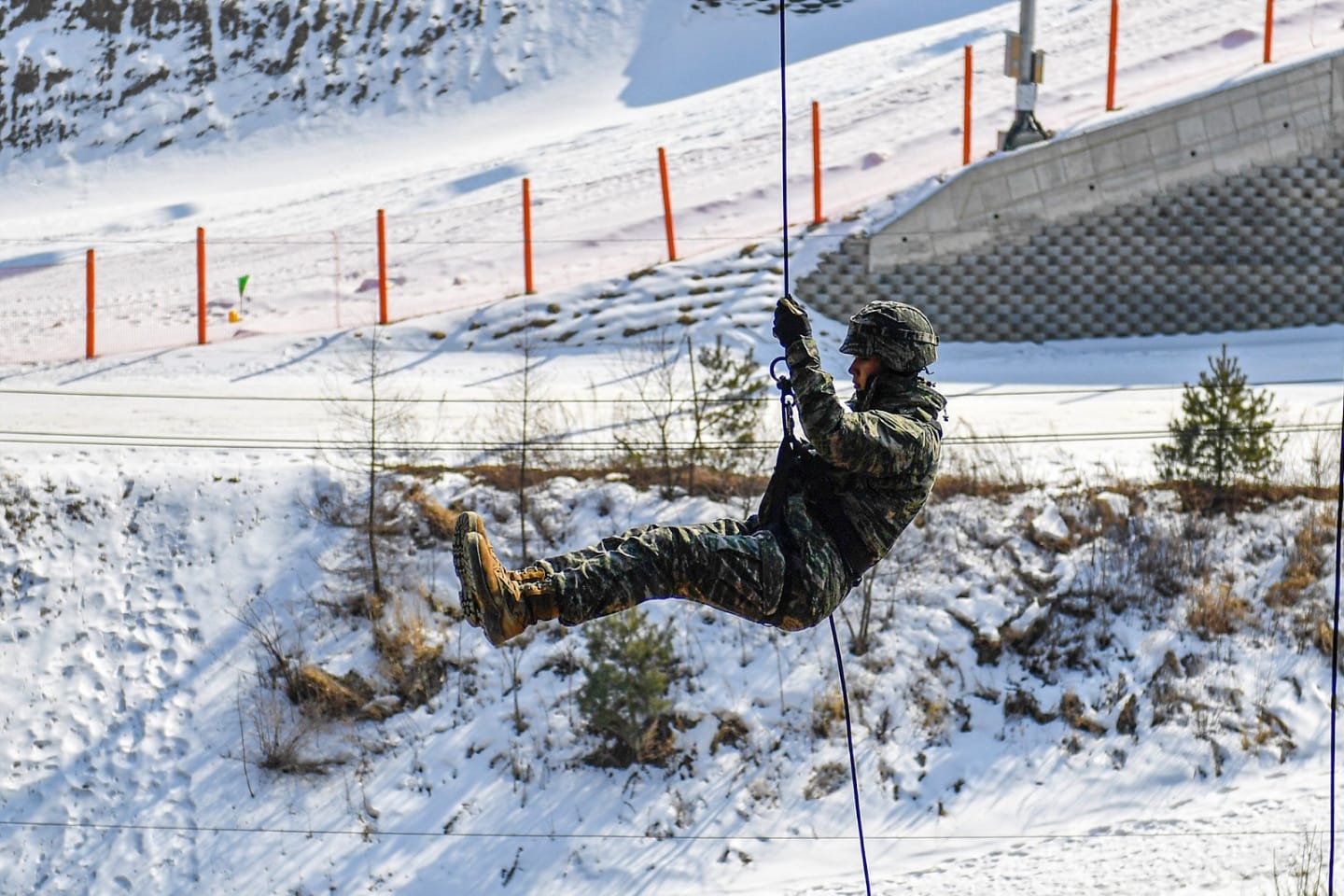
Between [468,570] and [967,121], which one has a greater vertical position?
[967,121]

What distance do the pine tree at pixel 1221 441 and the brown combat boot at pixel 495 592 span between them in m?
12.4

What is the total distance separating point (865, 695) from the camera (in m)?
16.6

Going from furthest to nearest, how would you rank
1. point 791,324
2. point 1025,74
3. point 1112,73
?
point 1112,73 → point 1025,74 → point 791,324

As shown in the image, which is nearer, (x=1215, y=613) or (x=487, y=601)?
(x=487, y=601)

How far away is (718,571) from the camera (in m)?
6.92

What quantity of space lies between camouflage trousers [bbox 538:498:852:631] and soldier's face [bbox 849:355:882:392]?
565mm

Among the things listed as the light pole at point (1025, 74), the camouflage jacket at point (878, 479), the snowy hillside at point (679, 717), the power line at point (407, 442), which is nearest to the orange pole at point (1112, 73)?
the light pole at point (1025, 74)

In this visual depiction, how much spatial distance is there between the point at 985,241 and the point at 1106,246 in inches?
68.3

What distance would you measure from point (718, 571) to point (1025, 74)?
52.7ft

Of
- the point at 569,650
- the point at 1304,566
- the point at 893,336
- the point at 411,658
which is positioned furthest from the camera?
the point at 1304,566

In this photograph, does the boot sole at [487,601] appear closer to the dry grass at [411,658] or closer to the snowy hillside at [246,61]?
the dry grass at [411,658]

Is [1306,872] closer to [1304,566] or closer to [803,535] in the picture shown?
[1304,566]

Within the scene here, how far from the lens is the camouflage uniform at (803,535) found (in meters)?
6.64

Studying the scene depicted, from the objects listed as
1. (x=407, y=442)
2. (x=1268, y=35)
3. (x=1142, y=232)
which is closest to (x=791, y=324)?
(x=407, y=442)
